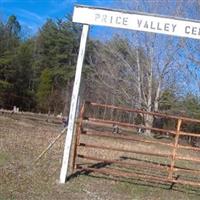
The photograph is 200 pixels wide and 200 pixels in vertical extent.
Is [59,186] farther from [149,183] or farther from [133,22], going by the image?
[133,22]

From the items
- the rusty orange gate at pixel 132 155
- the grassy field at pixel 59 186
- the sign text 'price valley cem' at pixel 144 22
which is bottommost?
the grassy field at pixel 59 186

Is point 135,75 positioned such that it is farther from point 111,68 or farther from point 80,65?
point 80,65

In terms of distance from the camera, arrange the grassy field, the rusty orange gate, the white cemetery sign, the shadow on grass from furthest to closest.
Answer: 1. the shadow on grass
2. the rusty orange gate
3. the white cemetery sign
4. the grassy field

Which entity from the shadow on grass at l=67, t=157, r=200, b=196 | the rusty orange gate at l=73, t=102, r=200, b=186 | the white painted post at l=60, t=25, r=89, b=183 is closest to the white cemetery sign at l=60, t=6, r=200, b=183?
the white painted post at l=60, t=25, r=89, b=183

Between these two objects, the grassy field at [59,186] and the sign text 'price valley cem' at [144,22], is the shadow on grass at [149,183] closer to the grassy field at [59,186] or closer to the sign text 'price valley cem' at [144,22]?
the grassy field at [59,186]

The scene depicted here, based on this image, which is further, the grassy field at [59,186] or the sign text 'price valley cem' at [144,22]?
the sign text 'price valley cem' at [144,22]

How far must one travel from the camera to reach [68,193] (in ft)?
34.3

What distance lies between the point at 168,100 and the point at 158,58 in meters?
5.05

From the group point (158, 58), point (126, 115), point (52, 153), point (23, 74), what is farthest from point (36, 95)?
point (52, 153)

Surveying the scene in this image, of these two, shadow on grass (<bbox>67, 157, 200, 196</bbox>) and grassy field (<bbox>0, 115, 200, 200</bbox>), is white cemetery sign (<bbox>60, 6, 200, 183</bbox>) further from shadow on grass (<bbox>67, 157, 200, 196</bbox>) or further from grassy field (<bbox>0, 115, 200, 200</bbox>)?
shadow on grass (<bbox>67, 157, 200, 196</bbox>)

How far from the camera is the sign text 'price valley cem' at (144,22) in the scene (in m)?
11.2

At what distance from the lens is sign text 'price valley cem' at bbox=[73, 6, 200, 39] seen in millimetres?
11219

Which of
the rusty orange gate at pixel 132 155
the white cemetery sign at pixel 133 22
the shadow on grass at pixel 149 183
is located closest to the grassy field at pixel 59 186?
the shadow on grass at pixel 149 183

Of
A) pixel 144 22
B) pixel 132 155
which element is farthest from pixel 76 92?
pixel 132 155
